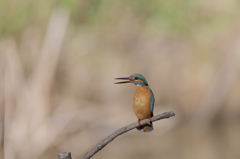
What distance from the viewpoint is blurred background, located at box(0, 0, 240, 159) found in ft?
23.0

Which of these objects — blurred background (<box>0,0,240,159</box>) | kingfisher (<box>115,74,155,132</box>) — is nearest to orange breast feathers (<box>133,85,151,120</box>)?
kingfisher (<box>115,74,155,132</box>)

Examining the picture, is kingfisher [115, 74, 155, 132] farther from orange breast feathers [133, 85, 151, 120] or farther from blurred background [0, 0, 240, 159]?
blurred background [0, 0, 240, 159]

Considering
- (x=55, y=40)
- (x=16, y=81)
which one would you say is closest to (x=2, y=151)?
(x=16, y=81)

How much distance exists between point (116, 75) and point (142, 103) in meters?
7.49

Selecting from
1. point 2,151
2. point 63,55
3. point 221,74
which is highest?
point 63,55

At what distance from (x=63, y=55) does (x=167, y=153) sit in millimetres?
4706

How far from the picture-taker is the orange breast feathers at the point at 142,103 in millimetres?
1718

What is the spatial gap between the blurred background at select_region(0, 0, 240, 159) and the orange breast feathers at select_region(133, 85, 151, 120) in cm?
506

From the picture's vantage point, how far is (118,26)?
1052cm

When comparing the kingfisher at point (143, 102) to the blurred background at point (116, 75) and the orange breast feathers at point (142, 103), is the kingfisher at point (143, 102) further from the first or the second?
the blurred background at point (116, 75)

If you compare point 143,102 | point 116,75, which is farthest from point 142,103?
point 116,75

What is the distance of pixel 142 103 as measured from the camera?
5.71 ft

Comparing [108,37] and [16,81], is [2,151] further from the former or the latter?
[108,37]

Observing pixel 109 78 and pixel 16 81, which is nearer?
pixel 16 81
